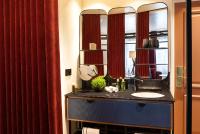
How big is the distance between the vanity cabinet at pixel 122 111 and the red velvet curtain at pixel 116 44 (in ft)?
1.99

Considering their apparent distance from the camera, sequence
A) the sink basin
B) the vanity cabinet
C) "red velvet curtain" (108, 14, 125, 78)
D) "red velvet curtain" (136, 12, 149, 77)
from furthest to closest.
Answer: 1. "red velvet curtain" (108, 14, 125, 78)
2. "red velvet curtain" (136, 12, 149, 77)
3. the sink basin
4. the vanity cabinet

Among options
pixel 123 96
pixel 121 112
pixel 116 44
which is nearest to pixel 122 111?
pixel 121 112

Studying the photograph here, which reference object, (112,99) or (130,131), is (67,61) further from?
(130,131)

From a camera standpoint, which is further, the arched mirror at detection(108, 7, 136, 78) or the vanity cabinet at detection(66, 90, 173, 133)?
the arched mirror at detection(108, 7, 136, 78)

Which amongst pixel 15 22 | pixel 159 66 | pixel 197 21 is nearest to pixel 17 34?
pixel 15 22

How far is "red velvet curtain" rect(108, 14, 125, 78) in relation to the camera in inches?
116

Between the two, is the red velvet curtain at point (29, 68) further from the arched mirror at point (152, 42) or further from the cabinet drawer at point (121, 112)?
the arched mirror at point (152, 42)

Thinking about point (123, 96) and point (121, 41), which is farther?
point (121, 41)

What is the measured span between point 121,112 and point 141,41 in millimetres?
1002

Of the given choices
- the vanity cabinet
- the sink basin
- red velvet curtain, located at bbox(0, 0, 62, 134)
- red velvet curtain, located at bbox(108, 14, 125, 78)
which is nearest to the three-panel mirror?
red velvet curtain, located at bbox(108, 14, 125, 78)

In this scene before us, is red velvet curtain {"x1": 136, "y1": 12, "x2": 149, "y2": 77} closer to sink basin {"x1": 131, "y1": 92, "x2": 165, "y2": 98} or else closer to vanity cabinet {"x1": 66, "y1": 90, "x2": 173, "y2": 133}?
sink basin {"x1": 131, "y1": 92, "x2": 165, "y2": 98}

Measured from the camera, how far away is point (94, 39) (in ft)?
10.1

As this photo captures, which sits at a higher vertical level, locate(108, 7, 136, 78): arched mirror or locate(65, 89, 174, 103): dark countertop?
locate(108, 7, 136, 78): arched mirror

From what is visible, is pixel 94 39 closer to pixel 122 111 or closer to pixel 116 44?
pixel 116 44
